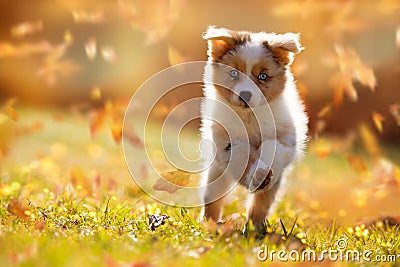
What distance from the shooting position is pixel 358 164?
714 centimetres

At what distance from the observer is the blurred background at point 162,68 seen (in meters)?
6.41

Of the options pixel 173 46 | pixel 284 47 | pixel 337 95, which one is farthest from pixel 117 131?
pixel 284 47

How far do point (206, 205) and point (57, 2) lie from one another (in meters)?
6.01

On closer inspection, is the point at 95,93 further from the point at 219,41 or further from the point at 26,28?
the point at 219,41

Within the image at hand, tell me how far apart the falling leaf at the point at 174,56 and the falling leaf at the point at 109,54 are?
0.95 meters

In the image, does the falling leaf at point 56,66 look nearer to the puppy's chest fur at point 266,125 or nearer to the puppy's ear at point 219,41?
the puppy's ear at point 219,41

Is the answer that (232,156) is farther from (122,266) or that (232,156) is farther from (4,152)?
(4,152)

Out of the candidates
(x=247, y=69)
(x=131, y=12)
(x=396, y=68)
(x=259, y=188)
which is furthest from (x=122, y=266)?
(x=396, y=68)

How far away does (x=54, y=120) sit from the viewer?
8.41 m

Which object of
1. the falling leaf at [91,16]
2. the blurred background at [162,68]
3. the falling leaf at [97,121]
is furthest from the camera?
the falling leaf at [97,121]

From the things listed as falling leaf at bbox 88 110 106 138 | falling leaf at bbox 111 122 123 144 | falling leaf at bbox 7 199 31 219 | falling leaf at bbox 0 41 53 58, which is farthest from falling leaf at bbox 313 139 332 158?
falling leaf at bbox 7 199 31 219

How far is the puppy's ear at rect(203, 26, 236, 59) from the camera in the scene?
13.2ft

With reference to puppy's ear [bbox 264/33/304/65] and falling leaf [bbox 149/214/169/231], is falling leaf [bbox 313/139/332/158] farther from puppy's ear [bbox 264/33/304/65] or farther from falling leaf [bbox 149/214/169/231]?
falling leaf [bbox 149/214/169/231]

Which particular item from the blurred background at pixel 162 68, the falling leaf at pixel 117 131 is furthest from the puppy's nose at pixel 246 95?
the falling leaf at pixel 117 131
